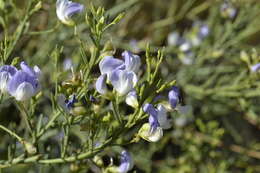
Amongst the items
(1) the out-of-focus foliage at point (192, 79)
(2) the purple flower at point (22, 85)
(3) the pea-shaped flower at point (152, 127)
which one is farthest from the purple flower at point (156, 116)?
(1) the out-of-focus foliage at point (192, 79)

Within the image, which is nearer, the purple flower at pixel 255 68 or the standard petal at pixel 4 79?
the standard petal at pixel 4 79

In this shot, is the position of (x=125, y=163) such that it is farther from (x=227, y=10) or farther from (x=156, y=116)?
(x=227, y=10)

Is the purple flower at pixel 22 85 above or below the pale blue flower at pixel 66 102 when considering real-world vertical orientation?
above

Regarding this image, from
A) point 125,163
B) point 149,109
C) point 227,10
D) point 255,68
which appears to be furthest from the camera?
point 227,10

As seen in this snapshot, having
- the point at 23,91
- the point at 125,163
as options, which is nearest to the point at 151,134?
the point at 125,163

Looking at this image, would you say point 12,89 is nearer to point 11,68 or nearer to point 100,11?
point 11,68

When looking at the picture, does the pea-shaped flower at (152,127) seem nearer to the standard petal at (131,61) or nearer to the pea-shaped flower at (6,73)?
the standard petal at (131,61)

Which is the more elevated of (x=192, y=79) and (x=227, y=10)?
(x=227, y=10)
